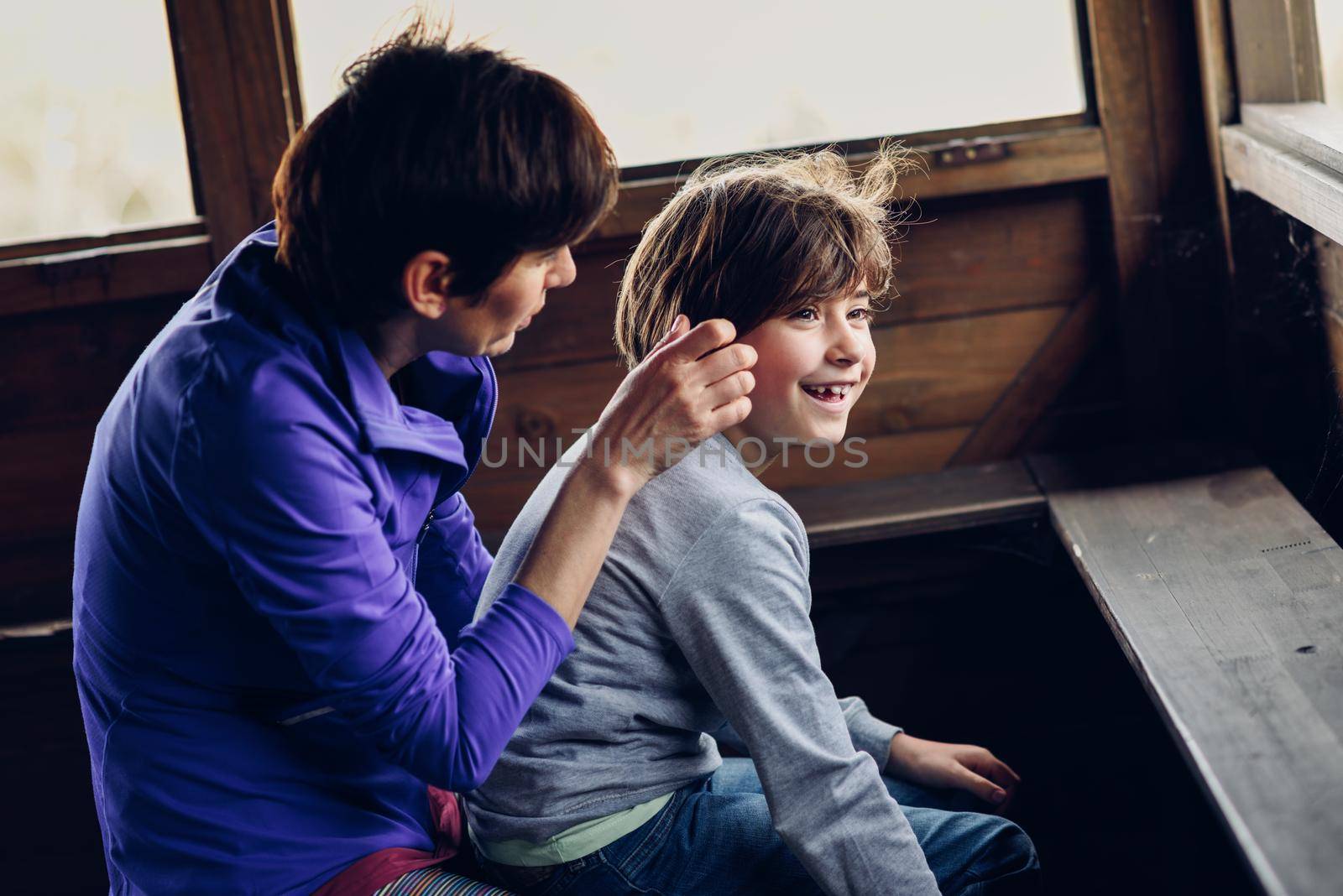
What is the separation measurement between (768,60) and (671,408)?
49.4 inches

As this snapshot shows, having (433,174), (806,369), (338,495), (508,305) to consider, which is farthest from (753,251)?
A: (338,495)

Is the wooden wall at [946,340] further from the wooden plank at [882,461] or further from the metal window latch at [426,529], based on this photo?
the metal window latch at [426,529]

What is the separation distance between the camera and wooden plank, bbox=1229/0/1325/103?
2.06 m

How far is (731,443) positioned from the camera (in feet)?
4.89

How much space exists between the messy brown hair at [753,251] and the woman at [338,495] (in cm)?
26

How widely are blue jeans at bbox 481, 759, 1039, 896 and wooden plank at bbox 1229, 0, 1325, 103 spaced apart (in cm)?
140

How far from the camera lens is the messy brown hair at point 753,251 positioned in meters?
1.45

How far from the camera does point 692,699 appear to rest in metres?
1.36

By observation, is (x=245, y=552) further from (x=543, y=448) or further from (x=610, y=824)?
(x=543, y=448)

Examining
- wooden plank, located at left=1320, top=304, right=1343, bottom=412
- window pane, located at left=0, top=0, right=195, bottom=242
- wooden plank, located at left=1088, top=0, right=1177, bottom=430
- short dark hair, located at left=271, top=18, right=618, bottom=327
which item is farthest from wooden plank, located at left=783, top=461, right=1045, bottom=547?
window pane, located at left=0, top=0, right=195, bottom=242

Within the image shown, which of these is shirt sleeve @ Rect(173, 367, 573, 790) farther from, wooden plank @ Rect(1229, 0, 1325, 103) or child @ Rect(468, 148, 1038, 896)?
wooden plank @ Rect(1229, 0, 1325, 103)

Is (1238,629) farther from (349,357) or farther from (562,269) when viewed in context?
(349,357)

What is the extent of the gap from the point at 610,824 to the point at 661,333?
0.59 metres

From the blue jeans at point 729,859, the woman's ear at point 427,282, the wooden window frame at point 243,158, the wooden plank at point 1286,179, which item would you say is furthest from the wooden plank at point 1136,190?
the woman's ear at point 427,282
